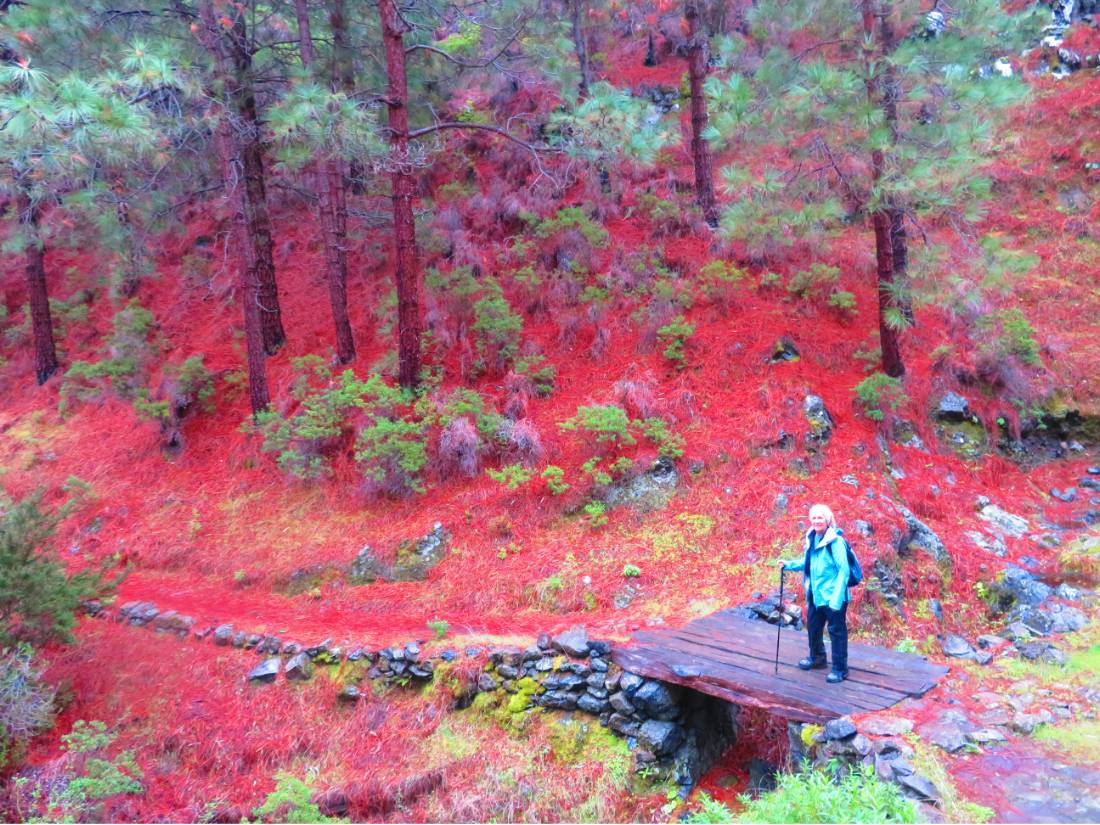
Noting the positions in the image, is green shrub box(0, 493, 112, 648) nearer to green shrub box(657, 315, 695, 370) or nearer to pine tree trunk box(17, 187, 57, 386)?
green shrub box(657, 315, 695, 370)

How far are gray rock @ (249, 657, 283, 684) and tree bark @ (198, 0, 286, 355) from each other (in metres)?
6.14

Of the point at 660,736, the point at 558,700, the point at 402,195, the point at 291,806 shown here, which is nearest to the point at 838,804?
the point at 660,736

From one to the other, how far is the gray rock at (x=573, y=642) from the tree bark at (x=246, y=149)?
304 inches

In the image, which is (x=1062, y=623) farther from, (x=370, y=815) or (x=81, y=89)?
(x=81, y=89)

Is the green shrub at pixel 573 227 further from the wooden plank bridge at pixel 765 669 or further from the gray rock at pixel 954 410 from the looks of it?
the wooden plank bridge at pixel 765 669

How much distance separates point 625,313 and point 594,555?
5.21 m

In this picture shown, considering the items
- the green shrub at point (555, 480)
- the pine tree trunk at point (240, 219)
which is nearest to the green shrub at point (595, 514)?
the green shrub at point (555, 480)

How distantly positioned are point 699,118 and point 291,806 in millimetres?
12992

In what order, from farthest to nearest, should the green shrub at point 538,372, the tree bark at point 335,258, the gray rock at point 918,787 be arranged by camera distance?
the tree bark at point 335,258
the green shrub at point 538,372
the gray rock at point 918,787

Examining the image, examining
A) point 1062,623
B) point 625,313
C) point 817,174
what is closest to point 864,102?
point 817,174

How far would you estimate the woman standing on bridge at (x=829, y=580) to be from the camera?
17.8ft

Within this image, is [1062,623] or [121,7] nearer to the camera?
[1062,623]

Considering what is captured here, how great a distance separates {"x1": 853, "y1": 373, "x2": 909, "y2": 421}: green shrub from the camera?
31.8 ft

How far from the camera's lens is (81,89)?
301 inches
